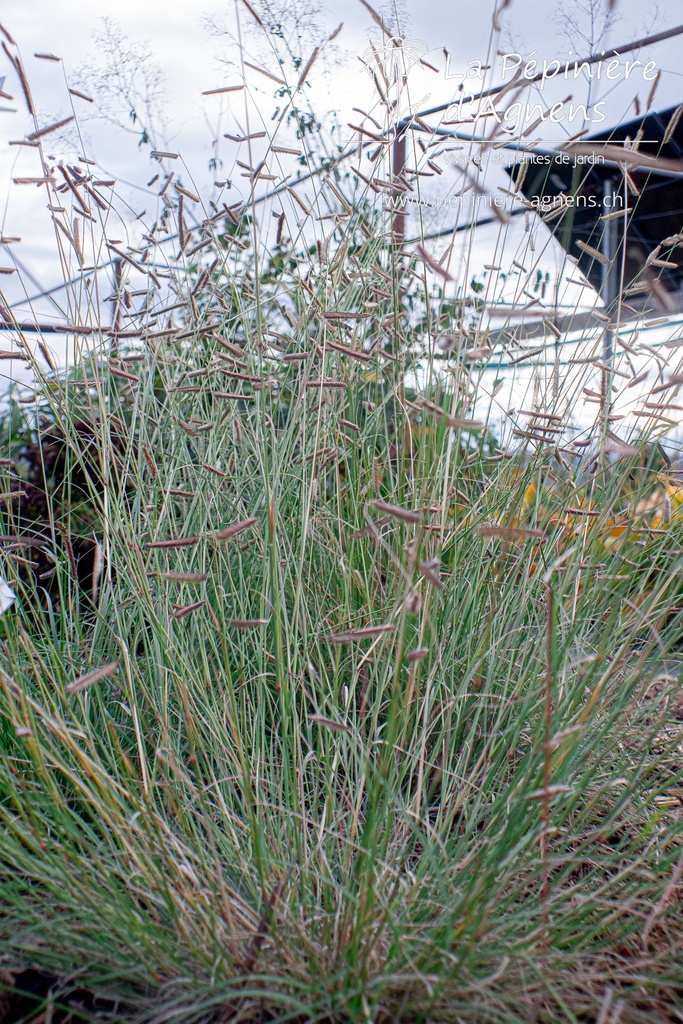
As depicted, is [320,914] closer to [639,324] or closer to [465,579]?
[465,579]

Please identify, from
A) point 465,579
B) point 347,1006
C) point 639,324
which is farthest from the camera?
point 639,324

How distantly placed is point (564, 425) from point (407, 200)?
0.85m

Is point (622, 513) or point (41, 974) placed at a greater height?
point (622, 513)

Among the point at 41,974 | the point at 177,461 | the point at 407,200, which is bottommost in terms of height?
the point at 41,974

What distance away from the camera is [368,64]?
1893mm

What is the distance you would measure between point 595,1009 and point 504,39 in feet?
6.48

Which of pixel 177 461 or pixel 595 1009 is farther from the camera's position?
pixel 177 461

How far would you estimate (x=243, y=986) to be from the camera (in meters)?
1.00

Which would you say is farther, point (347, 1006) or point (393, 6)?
point (393, 6)

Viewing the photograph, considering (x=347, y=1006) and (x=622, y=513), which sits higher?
(x=622, y=513)

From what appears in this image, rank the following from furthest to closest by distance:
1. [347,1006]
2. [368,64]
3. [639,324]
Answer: [639,324], [368,64], [347,1006]

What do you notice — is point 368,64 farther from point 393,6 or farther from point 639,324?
point 639,324

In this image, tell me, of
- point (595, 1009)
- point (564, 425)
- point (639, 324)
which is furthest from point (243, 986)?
point (639, 324)

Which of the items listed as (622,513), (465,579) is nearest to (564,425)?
(622,513)
